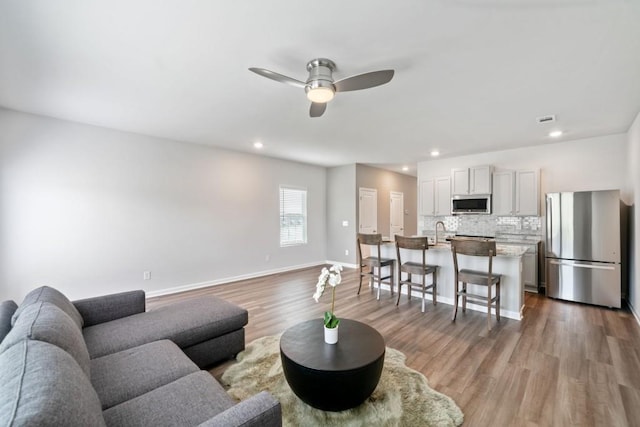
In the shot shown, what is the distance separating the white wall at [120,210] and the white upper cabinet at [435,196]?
11.6ft

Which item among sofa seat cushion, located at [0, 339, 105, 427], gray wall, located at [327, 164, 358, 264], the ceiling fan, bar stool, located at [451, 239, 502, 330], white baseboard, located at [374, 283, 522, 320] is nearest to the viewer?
sofa seat cushion, located at [0, 339, 105, 427]

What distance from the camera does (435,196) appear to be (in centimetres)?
635

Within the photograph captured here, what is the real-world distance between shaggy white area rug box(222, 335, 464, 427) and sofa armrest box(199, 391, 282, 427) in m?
0.82

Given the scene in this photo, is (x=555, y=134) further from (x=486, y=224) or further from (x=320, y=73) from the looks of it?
(x=320, y=73)

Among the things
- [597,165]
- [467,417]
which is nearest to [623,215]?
[597,165]

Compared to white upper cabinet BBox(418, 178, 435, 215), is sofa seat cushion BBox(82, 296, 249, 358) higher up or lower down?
lower down

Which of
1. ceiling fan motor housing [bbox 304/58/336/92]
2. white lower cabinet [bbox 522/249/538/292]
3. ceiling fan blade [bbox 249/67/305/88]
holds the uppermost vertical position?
ceiling fan motor housing [bbox 304/58/336/92]

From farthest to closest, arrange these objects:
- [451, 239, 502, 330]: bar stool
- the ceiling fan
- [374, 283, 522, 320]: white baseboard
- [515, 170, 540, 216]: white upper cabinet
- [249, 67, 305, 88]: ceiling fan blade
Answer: [515, 170, 540, 216]: white upper cabinet
[374, 283, 522, 320]: white baseboard
[451, 239, 502, 330]: bar stool
the ceiling fan
[249, 67, 305, 88]: ceiling fan blade

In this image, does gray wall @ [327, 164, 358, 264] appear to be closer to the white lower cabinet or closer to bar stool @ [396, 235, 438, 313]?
bar stool @ [396, 235, 438, 313]

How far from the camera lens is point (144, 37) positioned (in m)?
2.12

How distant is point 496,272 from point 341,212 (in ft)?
13.2

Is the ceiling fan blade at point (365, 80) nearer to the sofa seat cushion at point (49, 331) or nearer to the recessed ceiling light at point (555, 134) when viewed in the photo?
the sofa seat cushion at point (49, 331)

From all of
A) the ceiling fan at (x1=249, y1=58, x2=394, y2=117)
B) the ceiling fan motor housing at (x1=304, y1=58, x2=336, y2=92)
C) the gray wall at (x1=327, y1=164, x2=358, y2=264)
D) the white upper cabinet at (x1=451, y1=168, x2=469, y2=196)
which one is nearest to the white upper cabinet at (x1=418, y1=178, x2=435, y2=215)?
the white upper cabinet at (x1=451, y1=168, x2=469, y2=196)

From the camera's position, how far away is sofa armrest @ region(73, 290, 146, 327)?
2344mm
